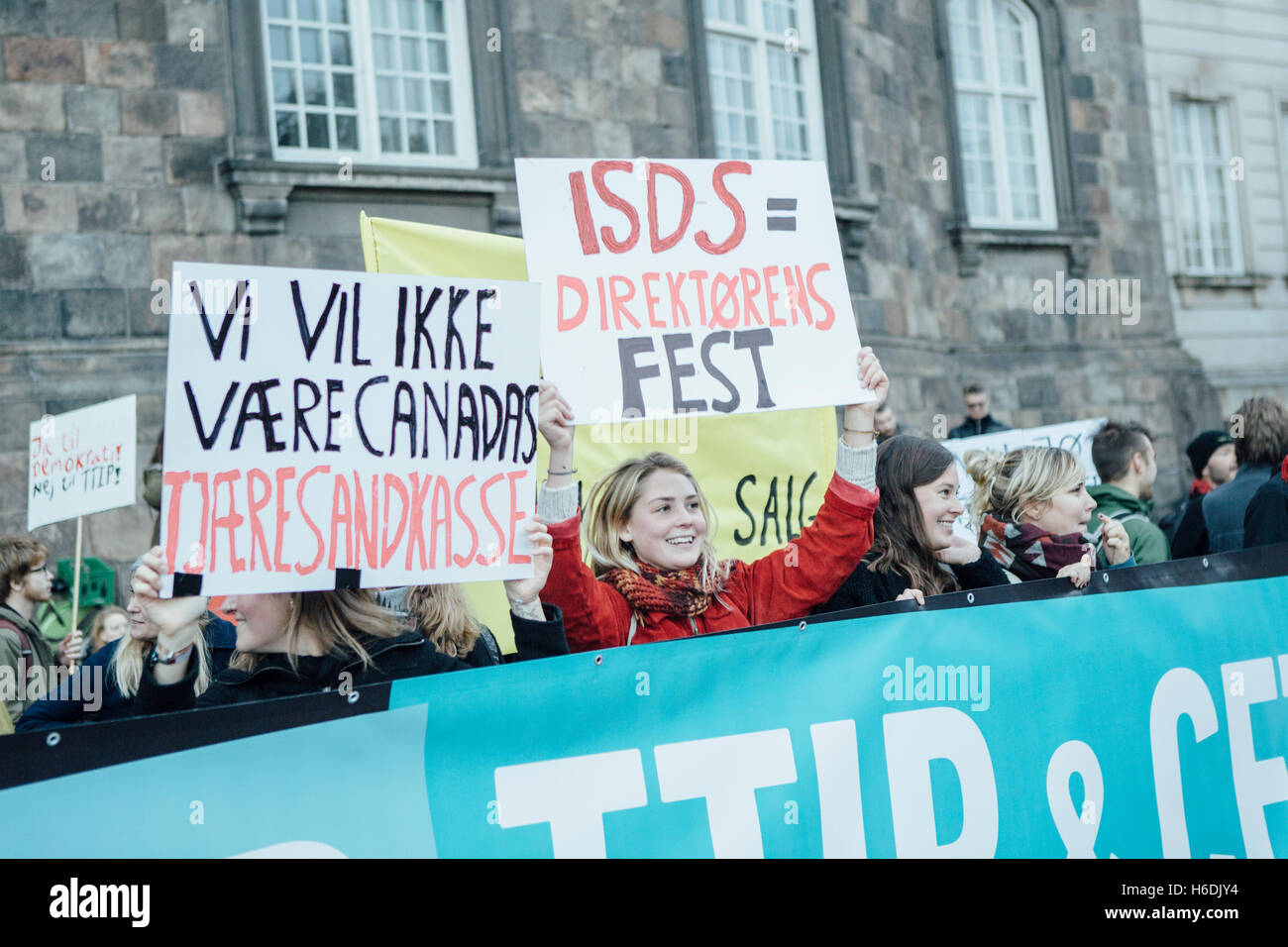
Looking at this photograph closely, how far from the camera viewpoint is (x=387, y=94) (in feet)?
35.8

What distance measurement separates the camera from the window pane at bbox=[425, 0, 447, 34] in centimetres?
1120

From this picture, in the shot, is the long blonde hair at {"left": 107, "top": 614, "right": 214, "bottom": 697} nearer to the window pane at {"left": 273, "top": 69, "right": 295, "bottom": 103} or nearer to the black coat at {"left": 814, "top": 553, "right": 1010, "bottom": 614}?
the black coat at {"left": 814, "top": 553, "right": 1010, "bottom": 614}

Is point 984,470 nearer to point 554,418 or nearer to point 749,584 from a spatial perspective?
point 749,584

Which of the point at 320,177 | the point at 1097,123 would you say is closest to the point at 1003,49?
the point at 1097,123

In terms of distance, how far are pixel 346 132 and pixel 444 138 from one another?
0.81 m

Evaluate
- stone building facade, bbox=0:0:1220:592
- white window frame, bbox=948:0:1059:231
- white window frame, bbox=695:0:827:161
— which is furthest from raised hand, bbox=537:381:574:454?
white window frame, bbox=948:0:1059:231

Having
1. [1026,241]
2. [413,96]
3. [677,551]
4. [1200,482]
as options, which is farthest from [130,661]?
[1026,241]

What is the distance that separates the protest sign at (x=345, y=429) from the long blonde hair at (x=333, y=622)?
0.12m

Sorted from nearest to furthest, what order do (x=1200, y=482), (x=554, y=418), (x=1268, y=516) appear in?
(x=554, y=418), (x=1268, y=516), (x=1200, y=482)

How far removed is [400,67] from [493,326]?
27.3ft

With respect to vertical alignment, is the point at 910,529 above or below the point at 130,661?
above

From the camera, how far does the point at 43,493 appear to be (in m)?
6.39

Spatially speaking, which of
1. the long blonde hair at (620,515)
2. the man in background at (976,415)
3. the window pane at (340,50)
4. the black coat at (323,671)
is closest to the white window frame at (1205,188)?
the man in background at (976,415)
